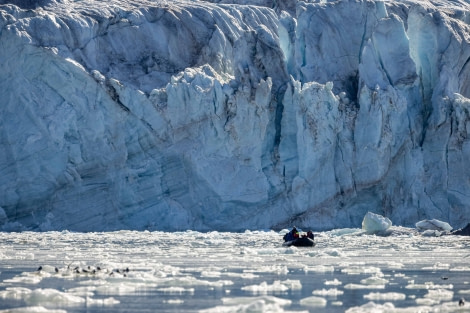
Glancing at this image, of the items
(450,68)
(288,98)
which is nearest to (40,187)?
(288,98)

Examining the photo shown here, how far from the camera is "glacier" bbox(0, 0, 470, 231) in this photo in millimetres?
32375

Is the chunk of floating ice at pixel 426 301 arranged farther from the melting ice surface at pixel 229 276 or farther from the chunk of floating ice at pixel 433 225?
the chunk of floating ice at pixel 433 225

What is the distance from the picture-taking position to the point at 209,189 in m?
32.8

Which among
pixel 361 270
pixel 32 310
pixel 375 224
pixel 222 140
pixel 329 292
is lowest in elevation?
pixel 375 224

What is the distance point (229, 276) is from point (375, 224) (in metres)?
14.4

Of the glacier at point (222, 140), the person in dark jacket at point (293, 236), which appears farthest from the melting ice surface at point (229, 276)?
the glacier at point (222, 140)

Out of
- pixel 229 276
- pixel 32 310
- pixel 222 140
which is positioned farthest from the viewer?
pixel 222 140

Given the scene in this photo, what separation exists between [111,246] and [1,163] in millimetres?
9617

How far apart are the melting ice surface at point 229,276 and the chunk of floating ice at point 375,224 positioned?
12.0 feet

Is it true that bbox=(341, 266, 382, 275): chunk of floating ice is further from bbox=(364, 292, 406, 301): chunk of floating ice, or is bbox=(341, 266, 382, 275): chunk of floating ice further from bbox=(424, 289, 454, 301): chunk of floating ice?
bbox=(364, 292, 406, 301): chunk of floating ice

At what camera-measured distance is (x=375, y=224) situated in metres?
29.8

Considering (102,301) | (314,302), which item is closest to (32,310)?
(102,301)

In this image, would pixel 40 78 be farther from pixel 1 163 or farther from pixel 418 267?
pixel 418 267

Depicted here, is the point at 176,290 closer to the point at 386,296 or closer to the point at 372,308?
the point at 386,296
